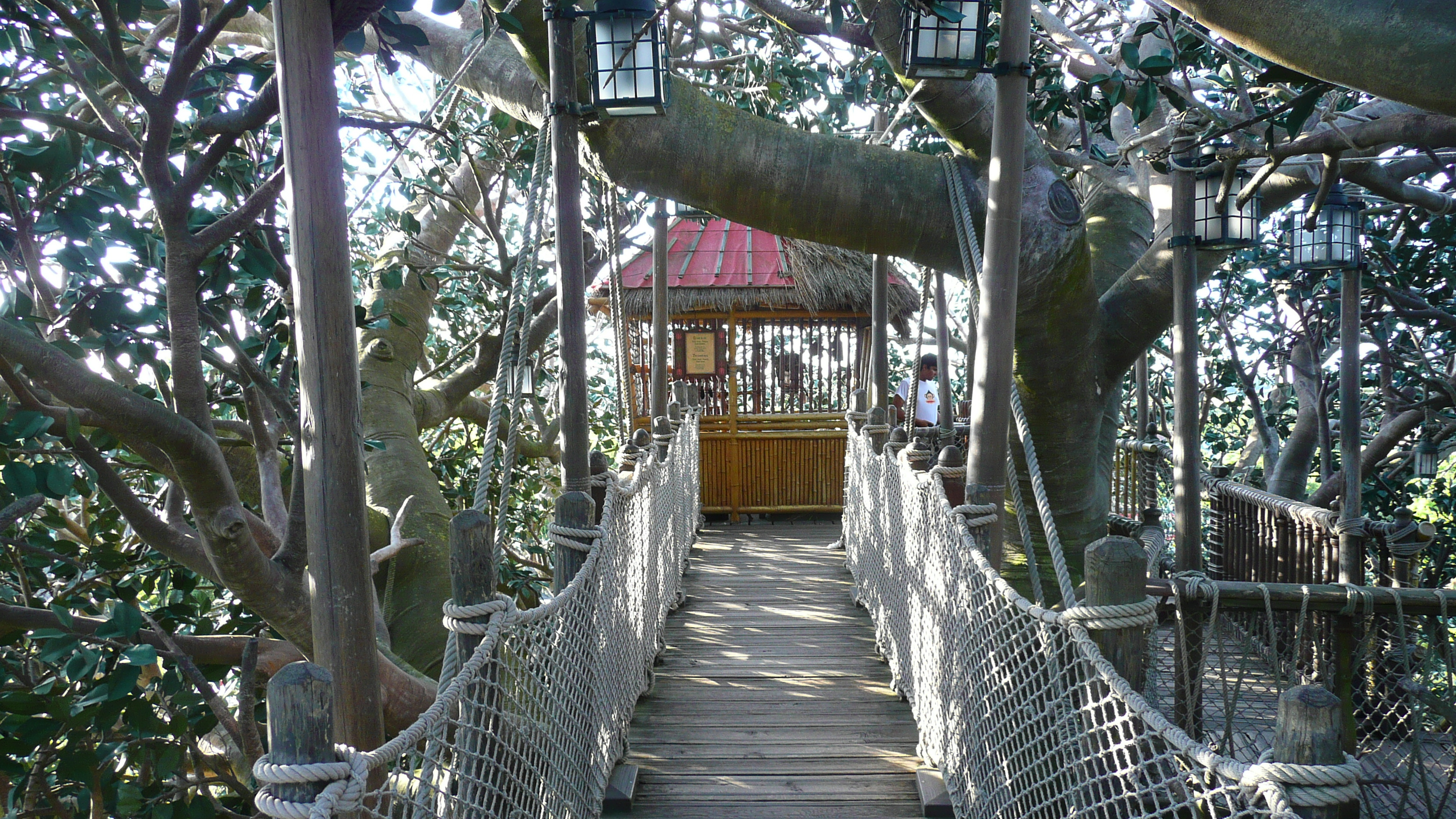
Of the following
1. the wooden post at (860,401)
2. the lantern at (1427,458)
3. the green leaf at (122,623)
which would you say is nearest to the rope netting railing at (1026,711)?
the green leaf at (122,623)

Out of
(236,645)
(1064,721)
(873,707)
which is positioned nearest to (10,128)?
(236,645)

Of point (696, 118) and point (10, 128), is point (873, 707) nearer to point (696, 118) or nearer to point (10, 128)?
point (696, 118)

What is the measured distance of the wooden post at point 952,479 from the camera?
3.57 metres

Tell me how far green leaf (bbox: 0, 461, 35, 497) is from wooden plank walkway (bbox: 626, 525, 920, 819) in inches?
72.2

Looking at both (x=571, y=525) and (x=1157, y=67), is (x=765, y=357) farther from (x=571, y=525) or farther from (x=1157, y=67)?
(x=571, y=525)

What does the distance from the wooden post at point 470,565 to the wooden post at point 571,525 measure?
2.69 ft

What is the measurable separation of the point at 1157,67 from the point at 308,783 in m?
2.88

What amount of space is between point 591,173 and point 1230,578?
191 inches

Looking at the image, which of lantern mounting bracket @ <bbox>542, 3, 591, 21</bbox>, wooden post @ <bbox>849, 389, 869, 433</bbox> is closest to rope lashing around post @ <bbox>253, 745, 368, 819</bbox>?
lantern mounting bracket @ <bbox>542, 3, 591, 21</bbox>

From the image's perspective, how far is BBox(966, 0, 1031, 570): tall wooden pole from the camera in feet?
10.8

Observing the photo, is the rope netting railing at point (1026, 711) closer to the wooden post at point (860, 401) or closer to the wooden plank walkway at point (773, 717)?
the wooden plank walkway at point (773, 717)

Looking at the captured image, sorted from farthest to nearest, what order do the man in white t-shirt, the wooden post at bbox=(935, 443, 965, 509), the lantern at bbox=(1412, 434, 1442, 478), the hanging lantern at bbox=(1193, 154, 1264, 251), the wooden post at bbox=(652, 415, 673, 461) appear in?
the man in white t-shirt → the lantern at bbox=(1412, 434, 1442, 478) → the wooden post at bbox=(652, 415, 673, 461) → the hanging lantern at bbox=(1193, 154, 1264, 251) → the wooden post at bbox=(935, 443, 965, 509)

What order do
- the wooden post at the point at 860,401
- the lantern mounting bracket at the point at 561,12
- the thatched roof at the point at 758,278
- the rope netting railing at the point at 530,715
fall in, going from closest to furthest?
the rope netting railing at the point at 530,715 → the lantern mounting bracket at the point at 561,12 → the wooden post at the point at 860,401 → the thatched roof at the point at 758,278

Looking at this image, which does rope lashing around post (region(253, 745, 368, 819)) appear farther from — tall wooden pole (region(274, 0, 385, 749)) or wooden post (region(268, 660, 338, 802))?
tall wooden pole (region(274, 0, 385, 749))
